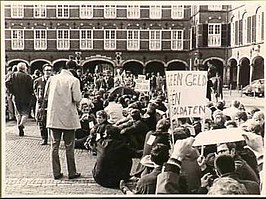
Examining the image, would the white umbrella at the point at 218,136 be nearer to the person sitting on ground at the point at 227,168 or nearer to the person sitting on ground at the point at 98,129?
the person sitting on ground at the point at 227,168

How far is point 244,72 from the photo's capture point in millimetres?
3281

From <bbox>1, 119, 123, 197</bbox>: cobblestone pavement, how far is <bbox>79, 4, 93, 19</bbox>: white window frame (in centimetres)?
59

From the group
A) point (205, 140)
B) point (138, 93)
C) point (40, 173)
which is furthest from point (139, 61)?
point (40, 173)

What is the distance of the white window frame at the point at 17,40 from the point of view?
3.22 metres

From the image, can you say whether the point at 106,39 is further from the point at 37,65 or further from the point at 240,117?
the point at 240,117

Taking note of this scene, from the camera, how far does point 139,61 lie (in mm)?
3277

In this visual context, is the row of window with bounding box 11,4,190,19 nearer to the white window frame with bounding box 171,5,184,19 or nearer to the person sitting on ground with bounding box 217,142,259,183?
the white window frame with bounding box 171,5,184,19

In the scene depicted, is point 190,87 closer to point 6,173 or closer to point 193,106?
point 193,106

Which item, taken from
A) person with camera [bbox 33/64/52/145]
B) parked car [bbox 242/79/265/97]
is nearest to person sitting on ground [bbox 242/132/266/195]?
parked car [bbox 242/79/265/97]

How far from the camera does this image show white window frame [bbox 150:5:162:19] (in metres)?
3.20

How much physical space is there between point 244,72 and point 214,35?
0.81ft

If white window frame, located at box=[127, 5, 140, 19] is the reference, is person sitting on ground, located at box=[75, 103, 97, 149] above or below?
below

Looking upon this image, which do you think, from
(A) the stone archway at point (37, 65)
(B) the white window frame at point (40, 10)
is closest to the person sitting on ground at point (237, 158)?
(A) the stone archway at point (37, 65)

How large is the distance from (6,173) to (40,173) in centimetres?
17
